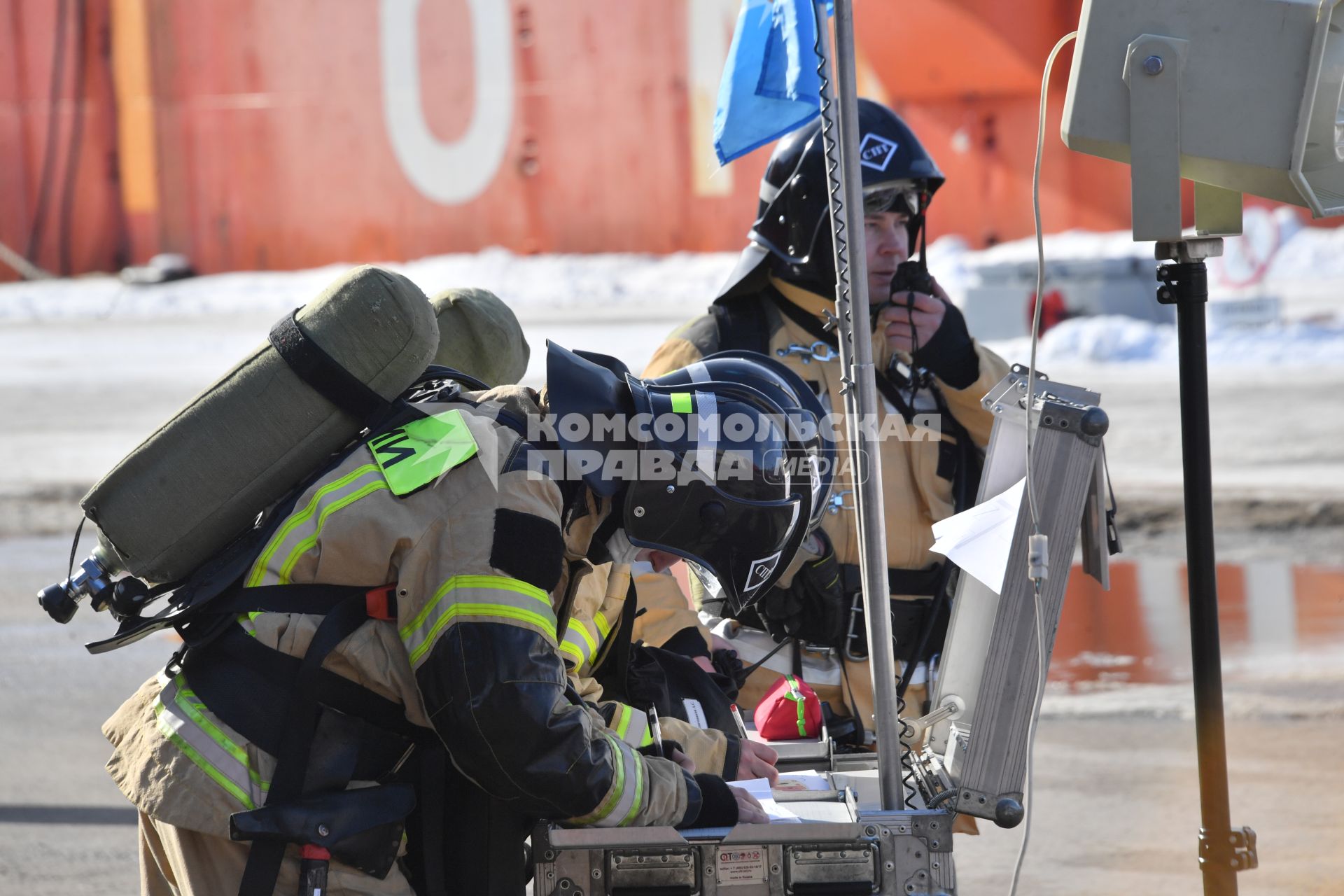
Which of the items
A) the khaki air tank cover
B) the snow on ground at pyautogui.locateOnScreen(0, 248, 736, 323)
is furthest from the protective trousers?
the snow on ground at pyautogui.locateOnScreen(0, 248, 736, 323)

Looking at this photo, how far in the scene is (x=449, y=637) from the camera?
6.98 feet

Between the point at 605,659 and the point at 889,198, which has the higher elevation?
the point at 889,198

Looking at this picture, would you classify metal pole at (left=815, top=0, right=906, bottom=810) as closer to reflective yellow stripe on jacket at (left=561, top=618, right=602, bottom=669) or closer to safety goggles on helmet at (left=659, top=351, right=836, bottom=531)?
A: safety goggles on helmet at (left=659, top=351, right=836, bottom=531)

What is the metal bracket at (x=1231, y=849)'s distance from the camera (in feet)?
8.87

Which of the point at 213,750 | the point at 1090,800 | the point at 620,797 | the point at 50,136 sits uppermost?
the point at 50,136

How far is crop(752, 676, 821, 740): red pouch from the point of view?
2961mm

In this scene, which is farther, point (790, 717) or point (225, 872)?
point (790, 717)

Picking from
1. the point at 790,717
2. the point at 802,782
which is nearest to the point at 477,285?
the point at 790,717

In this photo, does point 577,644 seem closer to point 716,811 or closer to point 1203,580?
point 716,811

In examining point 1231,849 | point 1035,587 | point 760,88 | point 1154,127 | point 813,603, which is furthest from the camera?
point 813,603

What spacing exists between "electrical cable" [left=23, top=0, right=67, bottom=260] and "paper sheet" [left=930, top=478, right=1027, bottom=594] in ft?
62.1

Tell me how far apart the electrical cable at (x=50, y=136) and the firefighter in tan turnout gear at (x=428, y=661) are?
18531 millimetres

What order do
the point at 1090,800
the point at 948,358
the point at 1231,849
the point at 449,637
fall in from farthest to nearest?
the point at 1090,800
the point at 948,358
the point at 1231,849
the point at 449,637

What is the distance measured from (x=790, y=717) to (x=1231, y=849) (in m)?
0.88
